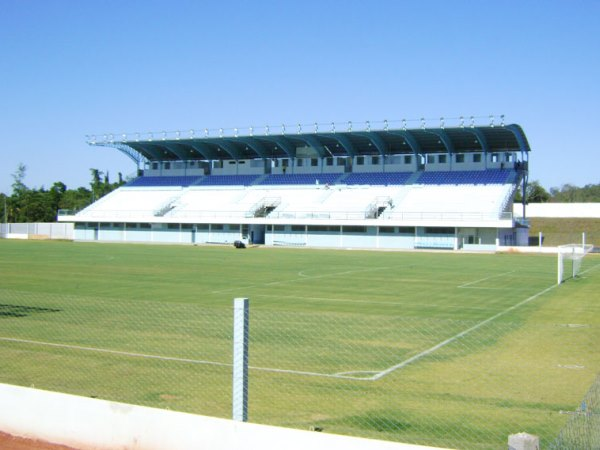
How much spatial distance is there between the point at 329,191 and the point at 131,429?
256 ft

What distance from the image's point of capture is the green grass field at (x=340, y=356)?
32.8 feet

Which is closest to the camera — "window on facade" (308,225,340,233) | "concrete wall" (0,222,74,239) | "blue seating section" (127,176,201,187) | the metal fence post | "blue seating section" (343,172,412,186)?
the metal fence post

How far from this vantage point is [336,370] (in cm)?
1295

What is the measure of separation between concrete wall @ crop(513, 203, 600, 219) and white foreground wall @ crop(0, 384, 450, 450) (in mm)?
92054

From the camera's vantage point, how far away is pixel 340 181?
286 feet

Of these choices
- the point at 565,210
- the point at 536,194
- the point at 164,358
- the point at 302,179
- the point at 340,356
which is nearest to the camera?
the point at 164,358

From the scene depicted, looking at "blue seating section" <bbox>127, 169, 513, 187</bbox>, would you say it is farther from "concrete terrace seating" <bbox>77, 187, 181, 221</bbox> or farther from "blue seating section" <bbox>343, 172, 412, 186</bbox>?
"concrete terrace seating" <bbox>77, 187, 181, 221</bbox>

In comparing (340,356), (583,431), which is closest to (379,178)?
(340,356)

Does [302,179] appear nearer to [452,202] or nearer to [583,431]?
[452,202]

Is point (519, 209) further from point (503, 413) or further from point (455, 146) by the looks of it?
point (503, 413)

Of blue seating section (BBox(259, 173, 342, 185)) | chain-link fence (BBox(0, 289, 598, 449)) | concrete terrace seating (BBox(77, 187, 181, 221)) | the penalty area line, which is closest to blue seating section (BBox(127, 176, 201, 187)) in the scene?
concrete terrace seating (BBox(77, 187, 181, 221))

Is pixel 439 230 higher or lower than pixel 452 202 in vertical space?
lower

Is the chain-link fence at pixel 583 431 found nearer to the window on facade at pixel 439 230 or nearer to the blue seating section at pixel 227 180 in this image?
the window on facade at pixel 439 230

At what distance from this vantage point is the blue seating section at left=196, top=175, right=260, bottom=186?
94.2m
